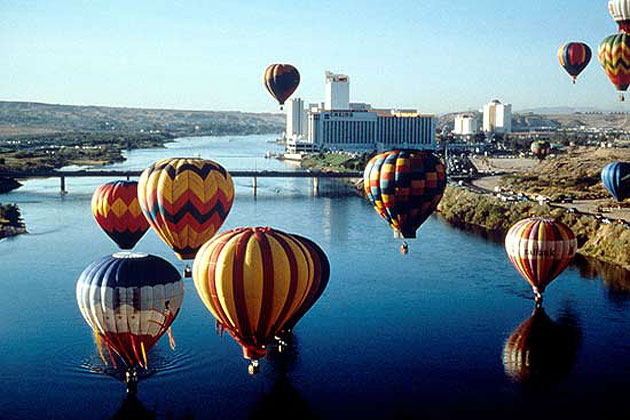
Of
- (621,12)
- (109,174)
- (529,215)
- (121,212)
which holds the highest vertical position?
(621,12)

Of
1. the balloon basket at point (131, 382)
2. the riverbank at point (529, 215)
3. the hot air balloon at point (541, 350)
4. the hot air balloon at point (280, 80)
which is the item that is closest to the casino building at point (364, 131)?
the riverbank at point (529, 215)

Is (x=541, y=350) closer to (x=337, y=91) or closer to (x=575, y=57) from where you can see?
(x=575, y=57)

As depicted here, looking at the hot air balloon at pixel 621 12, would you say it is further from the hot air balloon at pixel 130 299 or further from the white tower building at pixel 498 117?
the white tower building at pixel 498 117

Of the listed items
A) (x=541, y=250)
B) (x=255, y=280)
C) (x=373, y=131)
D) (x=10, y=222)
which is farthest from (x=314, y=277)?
(x=373, y=131)

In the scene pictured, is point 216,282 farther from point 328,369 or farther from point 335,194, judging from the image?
point 335,194

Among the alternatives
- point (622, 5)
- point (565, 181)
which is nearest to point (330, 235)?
point (622, 5)
